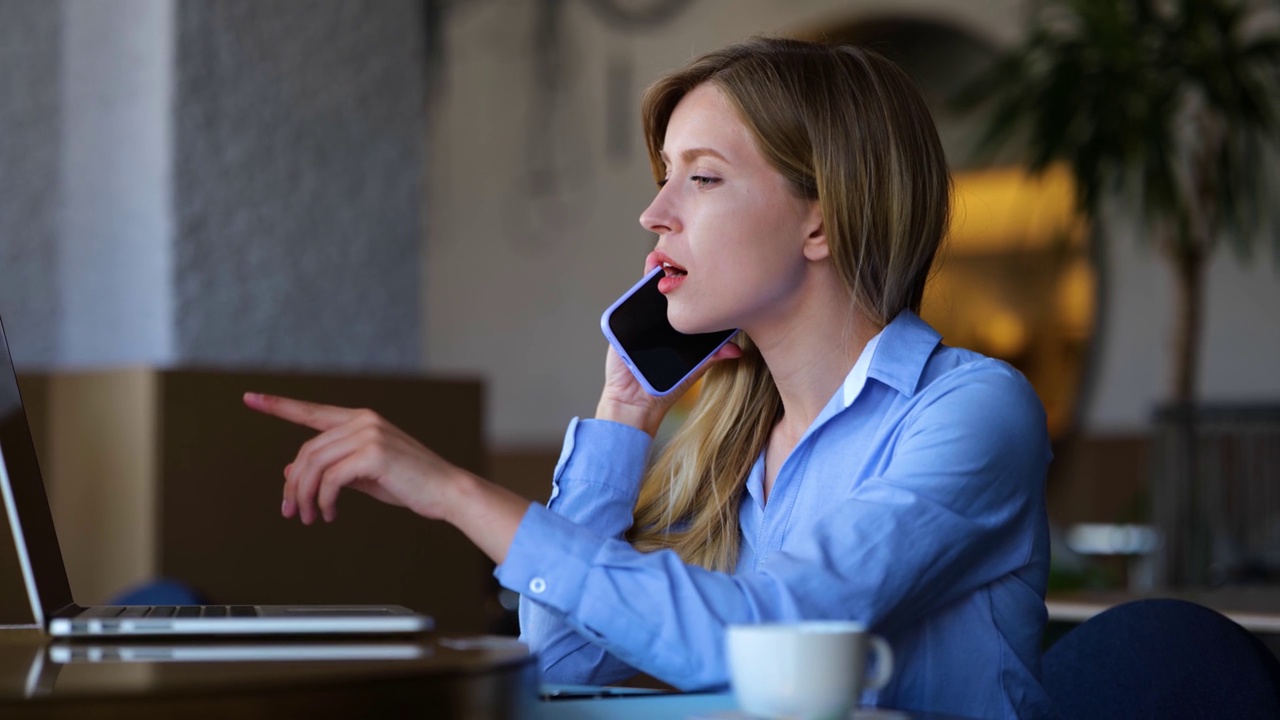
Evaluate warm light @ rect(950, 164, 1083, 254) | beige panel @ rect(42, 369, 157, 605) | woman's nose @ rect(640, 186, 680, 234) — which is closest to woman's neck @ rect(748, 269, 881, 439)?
woman's nose @ rect(640, 186, 680, 234)

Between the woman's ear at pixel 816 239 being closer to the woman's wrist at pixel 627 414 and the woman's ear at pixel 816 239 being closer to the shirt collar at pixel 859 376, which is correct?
the shirt collar at pixel 859 376

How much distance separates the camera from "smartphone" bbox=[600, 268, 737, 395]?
1460mm

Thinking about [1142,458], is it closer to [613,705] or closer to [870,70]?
[870,70]

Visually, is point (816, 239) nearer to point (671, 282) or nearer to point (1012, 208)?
point (671, 282)

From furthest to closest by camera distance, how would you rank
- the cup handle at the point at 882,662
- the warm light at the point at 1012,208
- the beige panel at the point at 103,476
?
the warm light at the point at 1012,208
the beige panel at the point at 103,476
the cup handle at the point at 882,662

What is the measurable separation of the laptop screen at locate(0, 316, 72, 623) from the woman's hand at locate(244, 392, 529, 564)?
151 millimetres

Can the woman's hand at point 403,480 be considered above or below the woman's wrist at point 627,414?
above

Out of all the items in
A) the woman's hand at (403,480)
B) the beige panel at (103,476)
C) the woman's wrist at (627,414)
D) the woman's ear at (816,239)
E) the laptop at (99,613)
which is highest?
the woman's ear at (816,239)

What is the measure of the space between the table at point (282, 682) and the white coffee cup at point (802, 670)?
0.38ft

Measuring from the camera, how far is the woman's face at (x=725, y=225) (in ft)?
4.14

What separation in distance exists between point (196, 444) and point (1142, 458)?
12.0 ft

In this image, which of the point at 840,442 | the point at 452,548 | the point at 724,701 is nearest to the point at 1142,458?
the point at 452,548

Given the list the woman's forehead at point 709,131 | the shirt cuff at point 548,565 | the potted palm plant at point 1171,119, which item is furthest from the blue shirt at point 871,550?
the potted palm plant at point 1171,119

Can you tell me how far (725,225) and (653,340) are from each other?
272 millimetres
